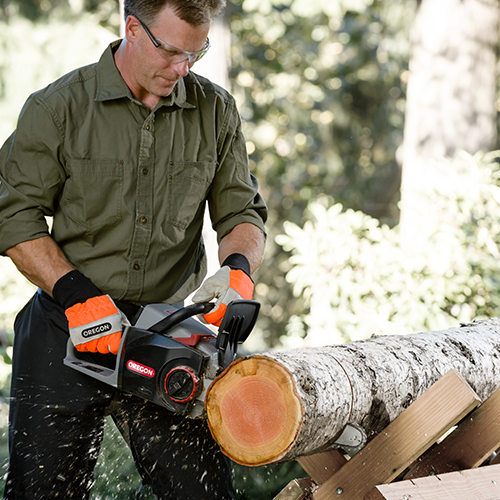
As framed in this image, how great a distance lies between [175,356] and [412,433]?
775 mm

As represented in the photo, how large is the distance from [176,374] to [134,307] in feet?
1.80

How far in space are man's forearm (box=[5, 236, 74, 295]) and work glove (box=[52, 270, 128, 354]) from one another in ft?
0.16

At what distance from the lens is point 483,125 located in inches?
216

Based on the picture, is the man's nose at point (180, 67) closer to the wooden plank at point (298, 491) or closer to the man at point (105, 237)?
the man at point (105, 237)

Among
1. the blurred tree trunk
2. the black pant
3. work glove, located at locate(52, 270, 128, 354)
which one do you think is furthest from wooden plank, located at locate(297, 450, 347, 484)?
the blurred tree trunk

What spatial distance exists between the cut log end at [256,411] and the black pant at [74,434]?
0.52 meters

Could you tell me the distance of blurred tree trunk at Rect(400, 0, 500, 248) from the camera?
17.8 feet

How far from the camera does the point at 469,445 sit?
201 centimetres

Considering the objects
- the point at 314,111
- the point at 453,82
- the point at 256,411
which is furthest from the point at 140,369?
the point at 314,111

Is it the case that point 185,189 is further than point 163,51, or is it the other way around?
point 185,189

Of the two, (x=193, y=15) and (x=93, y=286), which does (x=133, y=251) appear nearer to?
(x=93, y=286)

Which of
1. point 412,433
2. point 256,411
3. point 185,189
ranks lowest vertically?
point 412,433

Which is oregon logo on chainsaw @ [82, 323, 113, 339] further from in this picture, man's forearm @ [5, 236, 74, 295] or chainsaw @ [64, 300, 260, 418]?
man's forearm @ [5, 236, 74, 295]

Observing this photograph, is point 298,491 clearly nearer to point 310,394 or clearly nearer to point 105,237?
point 310,394
